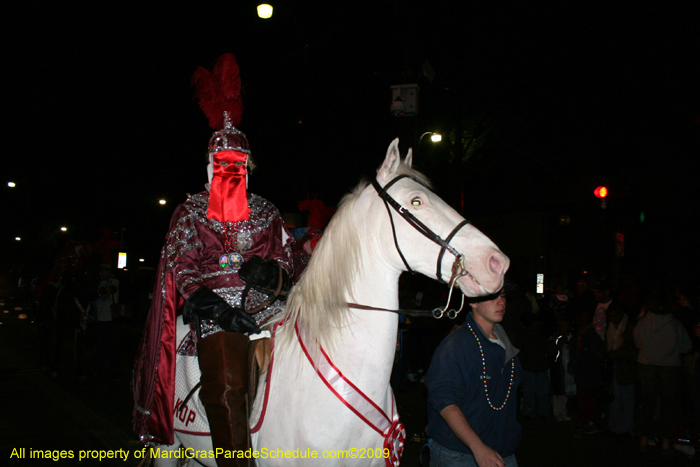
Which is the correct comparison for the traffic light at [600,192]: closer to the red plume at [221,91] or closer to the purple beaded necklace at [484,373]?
the purple beaded necklace at [484,373]

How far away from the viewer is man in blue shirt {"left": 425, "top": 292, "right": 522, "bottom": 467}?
324 cm

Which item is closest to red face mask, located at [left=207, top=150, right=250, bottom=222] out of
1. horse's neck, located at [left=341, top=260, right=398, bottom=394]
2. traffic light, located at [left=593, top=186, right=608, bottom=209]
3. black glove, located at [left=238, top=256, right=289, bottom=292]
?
black glove, located at [left=238, top=256, right=289, bottom=292]

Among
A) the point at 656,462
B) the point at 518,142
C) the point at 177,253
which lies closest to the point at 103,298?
the point at 177,253

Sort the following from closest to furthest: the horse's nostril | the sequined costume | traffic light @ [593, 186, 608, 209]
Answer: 1. the horse's nostril
2. the sequined costume
3. traffic light @ [593, 186, 608, 209]

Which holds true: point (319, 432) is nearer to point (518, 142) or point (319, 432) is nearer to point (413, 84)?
point (413, 84)

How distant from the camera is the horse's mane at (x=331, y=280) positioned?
2543 mm

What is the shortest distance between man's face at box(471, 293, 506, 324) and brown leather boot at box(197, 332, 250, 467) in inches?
65.5

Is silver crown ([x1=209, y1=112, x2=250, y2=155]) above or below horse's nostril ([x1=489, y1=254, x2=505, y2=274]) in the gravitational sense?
above

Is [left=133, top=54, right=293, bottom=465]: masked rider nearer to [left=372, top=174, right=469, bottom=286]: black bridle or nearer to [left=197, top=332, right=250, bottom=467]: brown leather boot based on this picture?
[left=197, top=332, right=250, bottom=467]: brown leather boot

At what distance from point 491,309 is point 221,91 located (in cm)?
240

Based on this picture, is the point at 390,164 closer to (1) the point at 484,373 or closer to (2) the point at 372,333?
(2) the point at 372,333

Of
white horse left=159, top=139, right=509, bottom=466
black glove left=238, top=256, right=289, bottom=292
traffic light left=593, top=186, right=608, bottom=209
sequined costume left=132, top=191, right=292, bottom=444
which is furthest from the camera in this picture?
traffic light left=593, top=186, right=608, bottom=209

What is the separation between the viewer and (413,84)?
8.57 metres

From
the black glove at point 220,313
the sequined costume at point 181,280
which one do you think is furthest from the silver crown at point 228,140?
the black glove at point 220,313
